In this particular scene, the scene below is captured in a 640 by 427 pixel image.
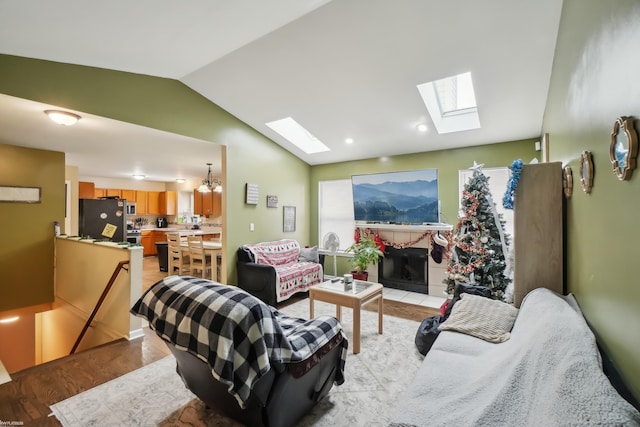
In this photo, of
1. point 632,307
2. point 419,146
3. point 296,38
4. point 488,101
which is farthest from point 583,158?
point 419,146

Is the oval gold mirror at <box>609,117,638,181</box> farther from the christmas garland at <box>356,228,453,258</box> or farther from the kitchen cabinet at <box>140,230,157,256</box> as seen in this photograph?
the kitchen cabinet at <box>140,230,157,256</box>

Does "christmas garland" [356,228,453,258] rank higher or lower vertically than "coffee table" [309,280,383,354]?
higher

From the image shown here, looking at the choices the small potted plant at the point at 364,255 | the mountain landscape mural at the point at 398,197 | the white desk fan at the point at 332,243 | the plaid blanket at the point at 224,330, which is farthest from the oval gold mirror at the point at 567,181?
the white desk fan at the point at 332,243

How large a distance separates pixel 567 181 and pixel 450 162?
279 cm

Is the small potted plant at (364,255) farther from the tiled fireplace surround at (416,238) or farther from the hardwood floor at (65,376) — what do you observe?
the hardwood floor at (65,376)

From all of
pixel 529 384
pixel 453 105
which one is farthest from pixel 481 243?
pixel 529 384

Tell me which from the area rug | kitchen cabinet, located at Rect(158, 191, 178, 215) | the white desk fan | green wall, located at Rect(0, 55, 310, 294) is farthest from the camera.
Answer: kitchen cabinet, located at Rect(158, 191, 178, 215)

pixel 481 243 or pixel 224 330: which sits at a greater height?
pixel 481 243

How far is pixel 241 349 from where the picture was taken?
129 centimetres

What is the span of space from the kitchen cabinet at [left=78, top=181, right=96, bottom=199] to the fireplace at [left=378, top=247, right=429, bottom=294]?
7229mm

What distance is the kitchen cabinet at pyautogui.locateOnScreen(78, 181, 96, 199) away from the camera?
6844 mm

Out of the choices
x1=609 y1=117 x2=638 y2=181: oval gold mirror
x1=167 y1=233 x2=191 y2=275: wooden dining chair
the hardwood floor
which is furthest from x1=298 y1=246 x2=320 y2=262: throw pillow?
x1=609 y1=117 x2=638 y2=181: oval gold mirror

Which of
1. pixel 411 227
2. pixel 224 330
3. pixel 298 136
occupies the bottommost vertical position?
pixel 224 330

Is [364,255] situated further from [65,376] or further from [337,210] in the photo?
[65,376]
